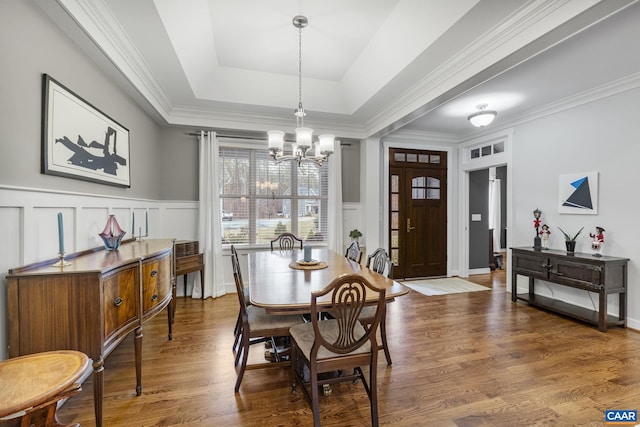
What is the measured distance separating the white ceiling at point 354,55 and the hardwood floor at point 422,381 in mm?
2598

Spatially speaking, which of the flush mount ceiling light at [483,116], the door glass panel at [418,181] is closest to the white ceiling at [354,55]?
the flush mount ceiling light at [483,116]

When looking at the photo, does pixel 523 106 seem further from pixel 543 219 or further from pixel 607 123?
pixel 543 219

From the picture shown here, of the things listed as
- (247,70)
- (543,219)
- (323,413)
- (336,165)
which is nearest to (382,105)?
(336,165)

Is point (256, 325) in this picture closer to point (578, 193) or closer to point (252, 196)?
point (252, 196)

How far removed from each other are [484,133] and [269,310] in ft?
16.9

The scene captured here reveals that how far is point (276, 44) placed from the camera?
3248mm

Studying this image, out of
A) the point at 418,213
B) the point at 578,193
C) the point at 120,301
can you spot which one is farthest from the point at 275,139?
the point at 578,193

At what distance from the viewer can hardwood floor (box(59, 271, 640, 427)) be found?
1866mm

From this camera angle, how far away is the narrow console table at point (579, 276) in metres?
3.20

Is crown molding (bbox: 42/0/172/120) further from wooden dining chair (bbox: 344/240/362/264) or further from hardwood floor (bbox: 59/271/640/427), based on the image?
wooden dining chair (bbox: 344/240/362/264)

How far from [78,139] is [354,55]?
294 cm

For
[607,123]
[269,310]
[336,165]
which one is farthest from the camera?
[336,165]

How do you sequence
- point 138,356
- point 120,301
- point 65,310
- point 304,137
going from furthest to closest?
point 304,137 → point 138,356 → point 120,301 → point 65,310

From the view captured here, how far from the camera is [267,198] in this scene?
16.0ft
